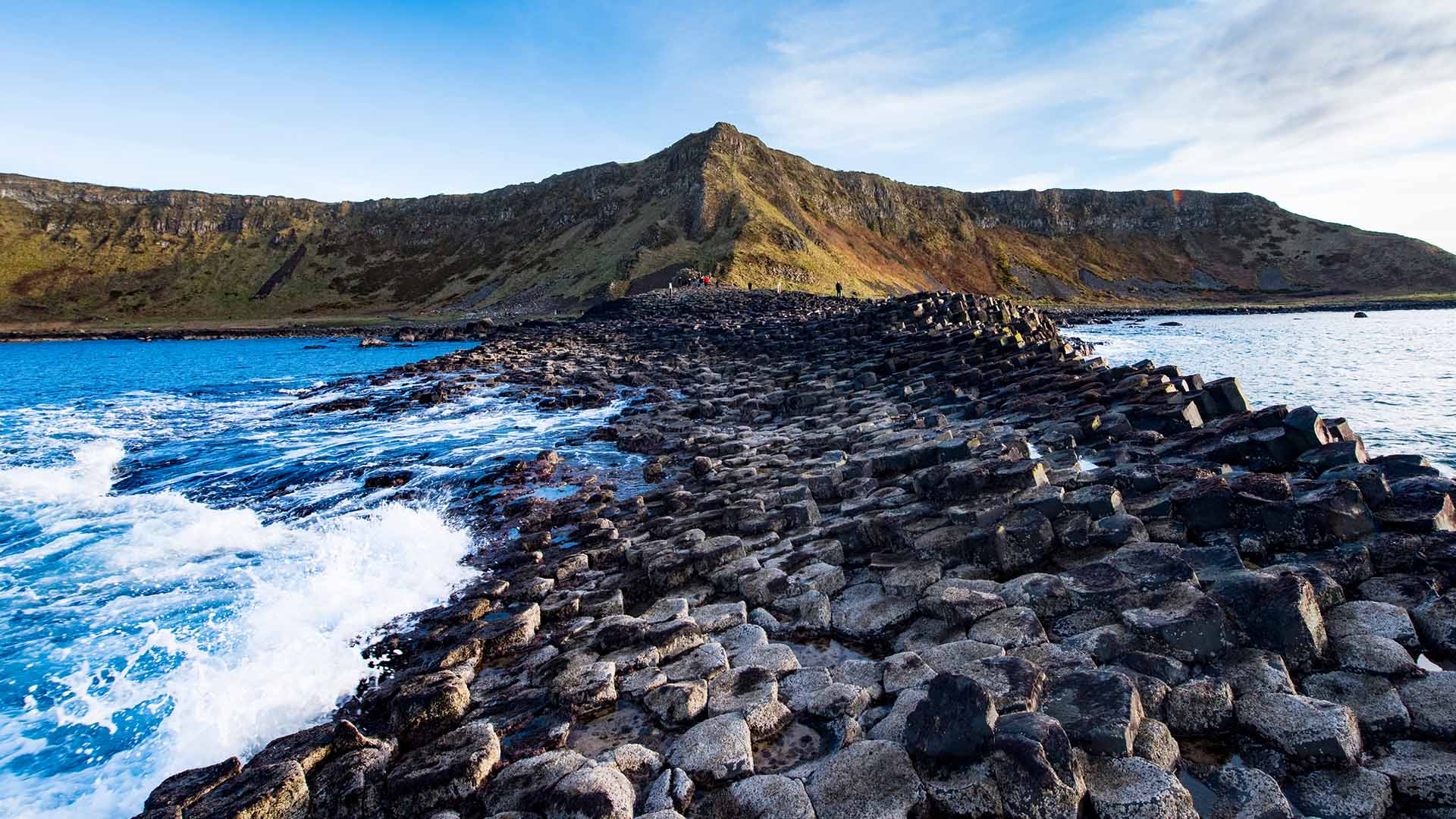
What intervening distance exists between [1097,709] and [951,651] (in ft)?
4.79

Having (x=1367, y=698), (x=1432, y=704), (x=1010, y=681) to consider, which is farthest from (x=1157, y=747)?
(x=1432, y=704)

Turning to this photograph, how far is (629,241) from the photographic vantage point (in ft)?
343

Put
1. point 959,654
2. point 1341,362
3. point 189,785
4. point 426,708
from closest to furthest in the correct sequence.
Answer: point 189,785 → point 959,654 → point 426,708 → point 1341,362

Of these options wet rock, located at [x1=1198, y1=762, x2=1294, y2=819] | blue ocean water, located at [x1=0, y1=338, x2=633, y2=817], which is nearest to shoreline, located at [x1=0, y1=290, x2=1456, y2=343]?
blue ocean water, located at [x1=0, y1=338, x2=633, y2=817]

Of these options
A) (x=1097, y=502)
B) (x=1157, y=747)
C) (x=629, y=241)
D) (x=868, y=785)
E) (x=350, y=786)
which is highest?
(x=629, y=241)

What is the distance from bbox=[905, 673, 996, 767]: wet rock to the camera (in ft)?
14.5

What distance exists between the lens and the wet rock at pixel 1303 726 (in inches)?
173

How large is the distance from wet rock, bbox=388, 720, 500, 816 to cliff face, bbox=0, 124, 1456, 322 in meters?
90.7

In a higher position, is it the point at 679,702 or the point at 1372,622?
the point at 1372,622

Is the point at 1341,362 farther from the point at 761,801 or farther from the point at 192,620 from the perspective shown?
the point at 192,620

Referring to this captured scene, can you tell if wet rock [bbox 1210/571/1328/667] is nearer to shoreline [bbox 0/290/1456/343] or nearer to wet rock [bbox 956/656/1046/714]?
wet rock [bbox 956/656/1046/714]

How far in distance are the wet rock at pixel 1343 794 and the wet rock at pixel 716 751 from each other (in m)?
3.58

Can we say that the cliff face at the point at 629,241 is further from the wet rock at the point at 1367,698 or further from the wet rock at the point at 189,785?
the wet rock at the point at 1367,698

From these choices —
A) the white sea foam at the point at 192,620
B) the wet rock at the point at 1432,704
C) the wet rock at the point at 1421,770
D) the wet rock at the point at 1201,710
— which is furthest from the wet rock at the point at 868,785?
the white sea foam at the point at 192,620
